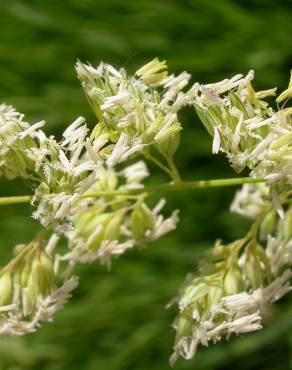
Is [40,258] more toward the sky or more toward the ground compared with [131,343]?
more toward the sky

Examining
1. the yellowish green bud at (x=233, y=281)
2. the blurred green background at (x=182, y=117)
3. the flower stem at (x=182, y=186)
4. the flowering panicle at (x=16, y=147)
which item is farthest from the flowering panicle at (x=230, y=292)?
the blurred green background at (x=182, y=117)

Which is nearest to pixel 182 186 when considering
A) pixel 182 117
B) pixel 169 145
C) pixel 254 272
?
Answer: pixel 169 145

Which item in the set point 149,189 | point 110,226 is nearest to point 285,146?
point 149,189

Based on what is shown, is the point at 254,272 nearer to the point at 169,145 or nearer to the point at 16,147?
the point at 169,145

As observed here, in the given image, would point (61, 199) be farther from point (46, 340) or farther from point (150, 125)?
point (46, 340)

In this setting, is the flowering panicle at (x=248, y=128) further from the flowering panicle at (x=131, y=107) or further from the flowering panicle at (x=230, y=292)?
the flowering panicle at (x=230, y=292)

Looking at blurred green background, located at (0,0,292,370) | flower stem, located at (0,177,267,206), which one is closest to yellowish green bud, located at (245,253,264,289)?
flower stem, located at (0,177,267,206)

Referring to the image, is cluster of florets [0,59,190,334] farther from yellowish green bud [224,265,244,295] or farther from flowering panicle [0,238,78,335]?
yellowish green bud [224,265,244,295]
